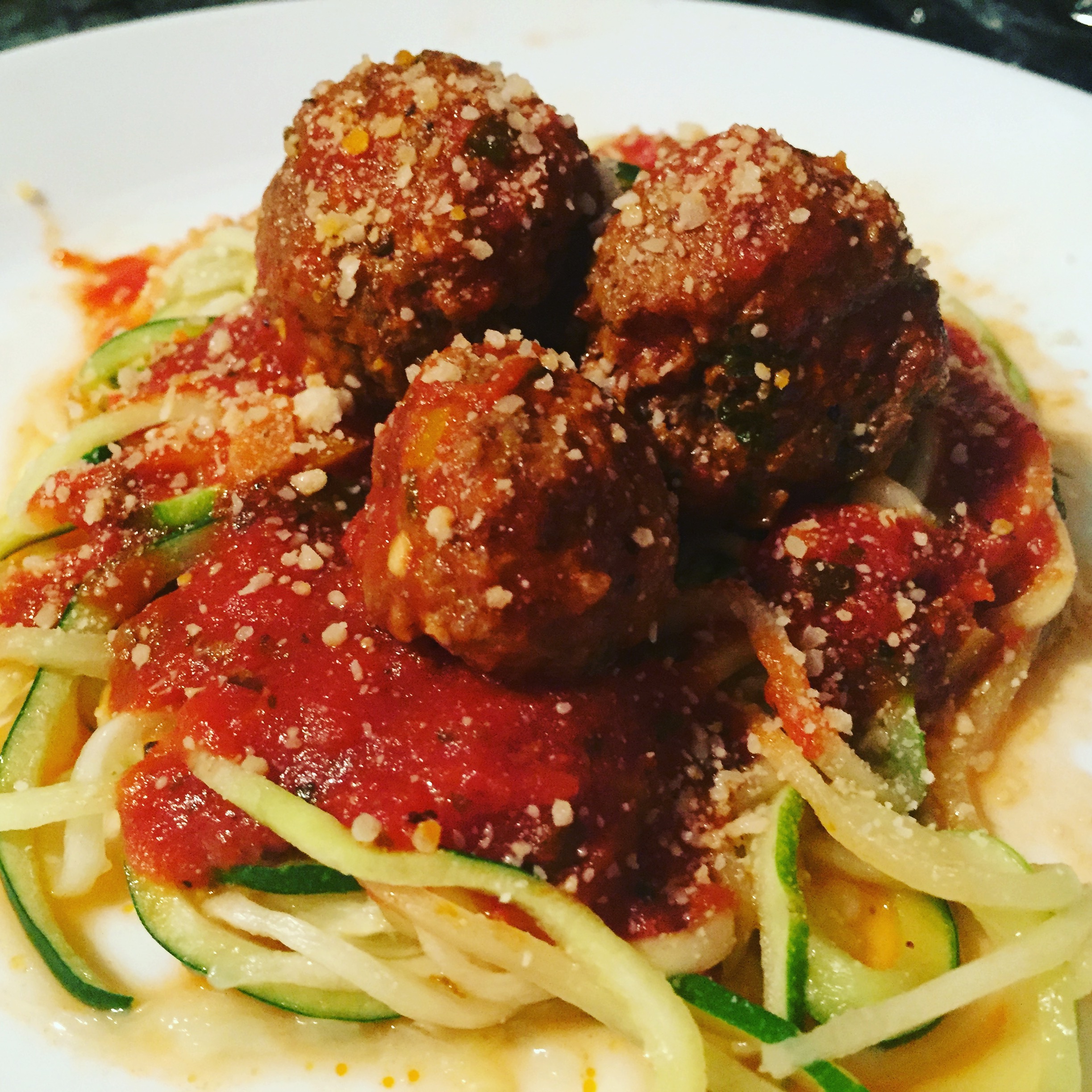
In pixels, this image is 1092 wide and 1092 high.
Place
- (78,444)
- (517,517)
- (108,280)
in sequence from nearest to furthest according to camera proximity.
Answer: (517,517) → (78,444) → (108,280)

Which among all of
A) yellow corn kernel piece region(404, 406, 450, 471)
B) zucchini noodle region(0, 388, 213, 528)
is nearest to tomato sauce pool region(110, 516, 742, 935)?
yellow corn kernel piece region(404, 406, 450, 471)

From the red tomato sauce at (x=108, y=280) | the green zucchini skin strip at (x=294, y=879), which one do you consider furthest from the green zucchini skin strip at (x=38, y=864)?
the red tomato sauce at (x=108, y=280)

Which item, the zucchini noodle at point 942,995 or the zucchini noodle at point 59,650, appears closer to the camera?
the zucchini noodle at point 942,995

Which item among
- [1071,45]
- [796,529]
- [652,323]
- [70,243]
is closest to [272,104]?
[70,243]

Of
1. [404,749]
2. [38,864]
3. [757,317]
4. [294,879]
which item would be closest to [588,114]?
[757,317]

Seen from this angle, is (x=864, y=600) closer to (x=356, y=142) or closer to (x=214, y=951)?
(x=356, y=142)

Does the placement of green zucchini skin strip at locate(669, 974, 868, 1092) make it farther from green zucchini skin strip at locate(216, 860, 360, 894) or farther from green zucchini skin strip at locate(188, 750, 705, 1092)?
green zucchini skin strip at locate(216, 860, 360, 894)

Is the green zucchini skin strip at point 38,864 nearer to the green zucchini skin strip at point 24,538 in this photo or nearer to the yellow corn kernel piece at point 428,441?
the green zucchini skin strip at point 24,538
